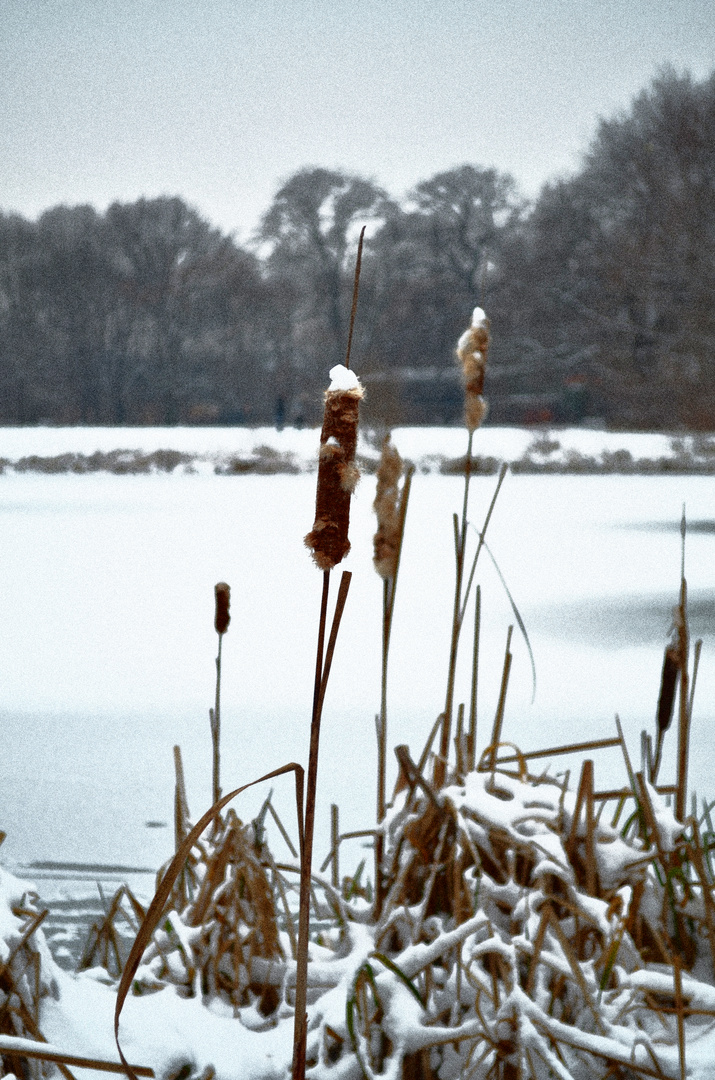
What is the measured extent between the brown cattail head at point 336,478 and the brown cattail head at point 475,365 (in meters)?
0.25

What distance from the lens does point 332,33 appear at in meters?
2.53

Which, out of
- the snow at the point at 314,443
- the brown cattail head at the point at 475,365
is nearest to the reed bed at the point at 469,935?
the brown cattail head at the point at 475,365

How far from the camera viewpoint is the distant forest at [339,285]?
3.88 metres

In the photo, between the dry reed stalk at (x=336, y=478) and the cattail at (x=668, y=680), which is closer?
the dry reed stalk at (x=336, y=478)

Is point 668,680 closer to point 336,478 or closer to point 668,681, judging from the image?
point 668,681

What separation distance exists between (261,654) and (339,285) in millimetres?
2753

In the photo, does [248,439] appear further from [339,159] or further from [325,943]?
[325,943]

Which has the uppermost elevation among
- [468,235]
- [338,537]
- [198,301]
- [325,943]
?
[468,235]

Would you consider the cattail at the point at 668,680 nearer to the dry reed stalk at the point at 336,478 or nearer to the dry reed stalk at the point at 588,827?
the dry reed stalk at the point at 588,827

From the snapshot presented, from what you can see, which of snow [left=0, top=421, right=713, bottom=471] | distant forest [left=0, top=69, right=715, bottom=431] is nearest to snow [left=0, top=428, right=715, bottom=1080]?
snow [left=0, top=421, right=713, bottom=471]

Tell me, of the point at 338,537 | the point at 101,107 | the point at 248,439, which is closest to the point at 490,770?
the point at 338,537

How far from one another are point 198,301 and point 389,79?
1.86 metres

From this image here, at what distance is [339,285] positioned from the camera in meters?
4.11

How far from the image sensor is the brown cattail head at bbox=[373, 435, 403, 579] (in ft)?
1.39
